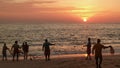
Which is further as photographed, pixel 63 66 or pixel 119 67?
pixel 63 66

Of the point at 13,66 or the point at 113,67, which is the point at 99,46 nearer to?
the point at 113,67

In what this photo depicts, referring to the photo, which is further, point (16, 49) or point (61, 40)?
point (61, 40)

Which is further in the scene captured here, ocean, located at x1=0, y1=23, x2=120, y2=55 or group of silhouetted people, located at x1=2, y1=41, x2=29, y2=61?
ocean, located at x1=0, y1=23, x2=120, y2=55

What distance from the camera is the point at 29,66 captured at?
19.2 m

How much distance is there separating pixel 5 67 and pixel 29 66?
1.72 m

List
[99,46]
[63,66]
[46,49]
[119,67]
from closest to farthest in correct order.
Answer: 1. [99,46]
2. [119,67]
3. [63,66]
4. [46,49]

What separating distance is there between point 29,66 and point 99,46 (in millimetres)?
5936

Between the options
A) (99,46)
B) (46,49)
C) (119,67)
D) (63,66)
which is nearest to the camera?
(99,46)

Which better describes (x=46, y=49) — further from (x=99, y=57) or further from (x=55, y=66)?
(x=99, y=57)

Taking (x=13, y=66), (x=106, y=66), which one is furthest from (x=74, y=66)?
(x=13, y=66)

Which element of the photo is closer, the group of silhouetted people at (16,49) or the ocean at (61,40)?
the group of silhouetted people at (16,49)

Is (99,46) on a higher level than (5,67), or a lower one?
higher

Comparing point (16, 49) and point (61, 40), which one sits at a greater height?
point (16, 49)

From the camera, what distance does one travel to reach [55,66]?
734 inches
